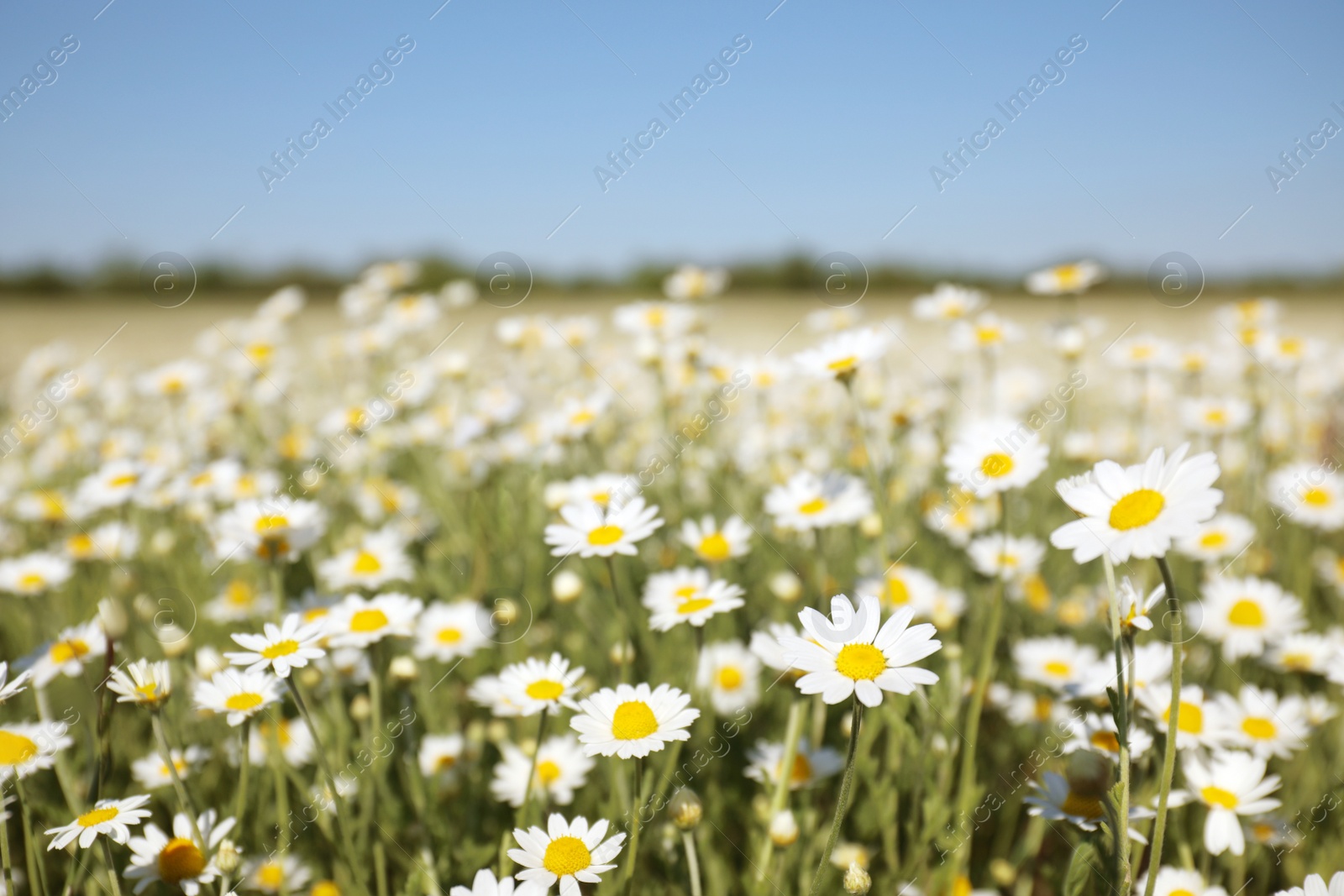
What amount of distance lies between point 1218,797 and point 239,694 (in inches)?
47.0

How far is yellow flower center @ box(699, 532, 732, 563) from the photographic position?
4.46ft

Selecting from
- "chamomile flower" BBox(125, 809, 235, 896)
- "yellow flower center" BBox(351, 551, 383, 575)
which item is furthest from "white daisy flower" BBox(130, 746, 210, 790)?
"yellow flower center" BBox(351, 551, 383, 575)

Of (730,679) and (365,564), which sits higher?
(365,564)

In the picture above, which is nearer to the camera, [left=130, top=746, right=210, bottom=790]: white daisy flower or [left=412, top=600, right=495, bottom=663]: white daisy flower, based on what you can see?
[left=130, top=746, right=210, bottom=790]: white daisy flower

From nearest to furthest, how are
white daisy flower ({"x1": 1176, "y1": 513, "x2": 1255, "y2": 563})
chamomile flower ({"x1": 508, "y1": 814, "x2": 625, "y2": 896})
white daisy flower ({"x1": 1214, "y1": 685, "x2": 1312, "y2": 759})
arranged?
chamomile flower ({"x1": 508, "y1": 814, "x2": 625, "y2": 896}) → white daisy flower ({"x1": 1214, "y1": 685, "x2": 1312, "y2": 759}) → white daisy flower ({"x1": 1176, "y1": 513, "x2": 1255, "y2": 563})

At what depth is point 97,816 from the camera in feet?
2.83

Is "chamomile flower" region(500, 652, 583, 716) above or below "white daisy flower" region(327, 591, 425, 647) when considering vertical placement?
below

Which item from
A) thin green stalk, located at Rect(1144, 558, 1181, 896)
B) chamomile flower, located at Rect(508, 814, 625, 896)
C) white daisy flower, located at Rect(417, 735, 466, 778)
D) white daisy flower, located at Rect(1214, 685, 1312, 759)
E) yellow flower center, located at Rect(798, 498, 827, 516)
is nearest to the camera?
thin green stalk, located at Rect(1144, 558, 1181, 896)

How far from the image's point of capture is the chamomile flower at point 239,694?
95 centimetres

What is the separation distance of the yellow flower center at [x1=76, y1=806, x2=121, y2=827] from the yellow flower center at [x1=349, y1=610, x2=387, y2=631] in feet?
1.02

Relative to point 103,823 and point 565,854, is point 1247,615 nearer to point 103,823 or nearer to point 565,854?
point 565,854

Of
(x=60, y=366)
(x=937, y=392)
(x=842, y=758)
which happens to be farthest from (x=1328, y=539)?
(x=60, y=366)

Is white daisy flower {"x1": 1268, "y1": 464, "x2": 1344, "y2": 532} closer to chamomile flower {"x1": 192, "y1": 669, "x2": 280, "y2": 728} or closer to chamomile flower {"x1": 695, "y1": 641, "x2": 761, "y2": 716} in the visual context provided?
chamomile flower {"x1": 695, "y1": 641, "x2": 761, "y2": 716}

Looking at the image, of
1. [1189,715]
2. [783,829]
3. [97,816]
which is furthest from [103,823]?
[1189,715]
